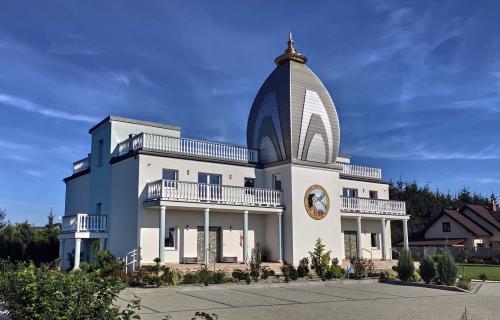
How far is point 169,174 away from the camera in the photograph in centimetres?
2438

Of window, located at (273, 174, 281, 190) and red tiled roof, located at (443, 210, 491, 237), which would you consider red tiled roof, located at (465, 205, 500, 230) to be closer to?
red tiled roof, located at (443, 210, 491, 237)

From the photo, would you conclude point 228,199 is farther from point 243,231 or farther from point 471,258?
point 471,258

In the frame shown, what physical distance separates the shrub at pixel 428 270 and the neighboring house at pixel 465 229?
33785 millimetres

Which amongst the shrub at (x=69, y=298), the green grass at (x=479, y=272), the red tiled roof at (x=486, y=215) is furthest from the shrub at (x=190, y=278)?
the red tiled roof at (x=486, y=215)

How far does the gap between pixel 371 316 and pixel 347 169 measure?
20.7 meters

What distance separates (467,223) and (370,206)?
28.5 m

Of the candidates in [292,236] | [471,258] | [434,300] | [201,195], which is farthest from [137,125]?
[471,258]

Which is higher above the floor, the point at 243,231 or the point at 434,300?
the point at 243,231

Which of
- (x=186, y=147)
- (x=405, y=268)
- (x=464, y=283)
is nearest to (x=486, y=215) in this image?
A: (x=405, y=268)

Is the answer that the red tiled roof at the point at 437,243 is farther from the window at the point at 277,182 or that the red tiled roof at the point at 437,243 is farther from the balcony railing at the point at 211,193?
the balcony railing at the point at 211,193

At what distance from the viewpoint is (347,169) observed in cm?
3219

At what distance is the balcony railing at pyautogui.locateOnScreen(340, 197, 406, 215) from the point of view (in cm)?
2959

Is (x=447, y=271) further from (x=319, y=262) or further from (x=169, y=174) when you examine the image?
(x=169, y=174)

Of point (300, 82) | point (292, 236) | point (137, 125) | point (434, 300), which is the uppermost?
point (300, 82)
